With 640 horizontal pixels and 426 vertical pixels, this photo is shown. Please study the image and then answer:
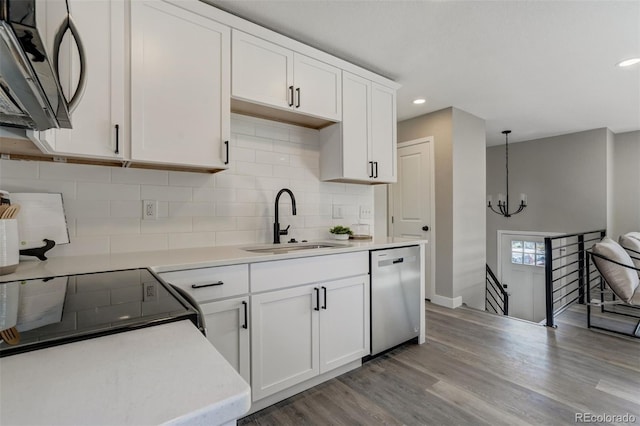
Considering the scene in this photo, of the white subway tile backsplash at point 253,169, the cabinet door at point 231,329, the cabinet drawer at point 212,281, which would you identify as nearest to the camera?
the cabinet drawer at point 212,281

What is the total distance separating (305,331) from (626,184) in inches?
227

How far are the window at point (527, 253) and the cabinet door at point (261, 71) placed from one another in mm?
5438

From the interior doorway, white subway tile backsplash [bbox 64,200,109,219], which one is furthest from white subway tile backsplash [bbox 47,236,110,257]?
the interior doorway

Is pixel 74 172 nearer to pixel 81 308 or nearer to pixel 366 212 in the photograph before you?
pixel 81 308

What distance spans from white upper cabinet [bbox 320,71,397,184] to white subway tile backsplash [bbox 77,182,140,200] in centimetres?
145

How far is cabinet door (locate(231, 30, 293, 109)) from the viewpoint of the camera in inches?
76.4

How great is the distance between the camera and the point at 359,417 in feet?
5.61

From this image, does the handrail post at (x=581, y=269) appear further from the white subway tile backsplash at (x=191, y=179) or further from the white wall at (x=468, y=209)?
the white subway tile backsplash at (x=191, y=179)

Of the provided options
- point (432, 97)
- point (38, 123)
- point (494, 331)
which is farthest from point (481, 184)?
point (38, 123)

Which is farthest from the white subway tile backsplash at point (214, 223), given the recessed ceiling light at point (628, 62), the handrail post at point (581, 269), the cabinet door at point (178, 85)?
the handrail post at point (581, 269)

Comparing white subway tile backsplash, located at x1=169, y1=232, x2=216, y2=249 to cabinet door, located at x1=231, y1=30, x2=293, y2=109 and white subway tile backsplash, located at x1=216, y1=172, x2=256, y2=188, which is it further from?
cabinet door, located at x1=231, y1=30, x2=293, y2=109

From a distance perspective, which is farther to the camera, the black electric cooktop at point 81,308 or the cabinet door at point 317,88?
the cabinet door at point 317,88

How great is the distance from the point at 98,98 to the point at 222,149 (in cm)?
64

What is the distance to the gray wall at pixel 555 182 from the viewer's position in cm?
474
